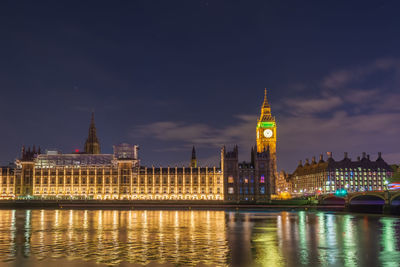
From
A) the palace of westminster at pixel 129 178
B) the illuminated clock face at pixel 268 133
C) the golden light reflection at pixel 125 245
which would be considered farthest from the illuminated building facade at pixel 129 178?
the golden light reflection at pixel 125 245

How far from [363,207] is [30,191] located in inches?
4488

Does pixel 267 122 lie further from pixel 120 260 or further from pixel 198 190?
pixel 120 260

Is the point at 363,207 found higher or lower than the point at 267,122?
lower

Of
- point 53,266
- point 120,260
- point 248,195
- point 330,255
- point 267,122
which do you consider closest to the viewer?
point 53,266

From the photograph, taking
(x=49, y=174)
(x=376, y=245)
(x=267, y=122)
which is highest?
(x=267, y=122)

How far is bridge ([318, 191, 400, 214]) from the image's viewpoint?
318 ft

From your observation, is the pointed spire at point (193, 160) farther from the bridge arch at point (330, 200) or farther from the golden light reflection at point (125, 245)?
the golden light reflection at point (125, 245)

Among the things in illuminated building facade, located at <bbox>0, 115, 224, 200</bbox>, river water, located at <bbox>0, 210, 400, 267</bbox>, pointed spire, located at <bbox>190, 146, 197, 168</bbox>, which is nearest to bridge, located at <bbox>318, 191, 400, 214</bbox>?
illuminated building facade, located at <bbox>0, 115, 224, 200</bbox>

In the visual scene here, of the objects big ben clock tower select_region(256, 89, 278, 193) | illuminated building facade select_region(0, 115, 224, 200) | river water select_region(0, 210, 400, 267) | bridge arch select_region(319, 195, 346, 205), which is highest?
big ben clock tower select_region(256, 89, 278, 193)

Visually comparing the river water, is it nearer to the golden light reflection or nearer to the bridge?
the golden light reflection

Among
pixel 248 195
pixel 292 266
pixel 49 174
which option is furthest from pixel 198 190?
pixel 292 266

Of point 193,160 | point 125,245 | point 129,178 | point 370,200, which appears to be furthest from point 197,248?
point 193,160

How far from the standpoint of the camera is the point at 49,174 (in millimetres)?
166125

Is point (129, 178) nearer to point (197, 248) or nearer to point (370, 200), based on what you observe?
point (370, 200)
